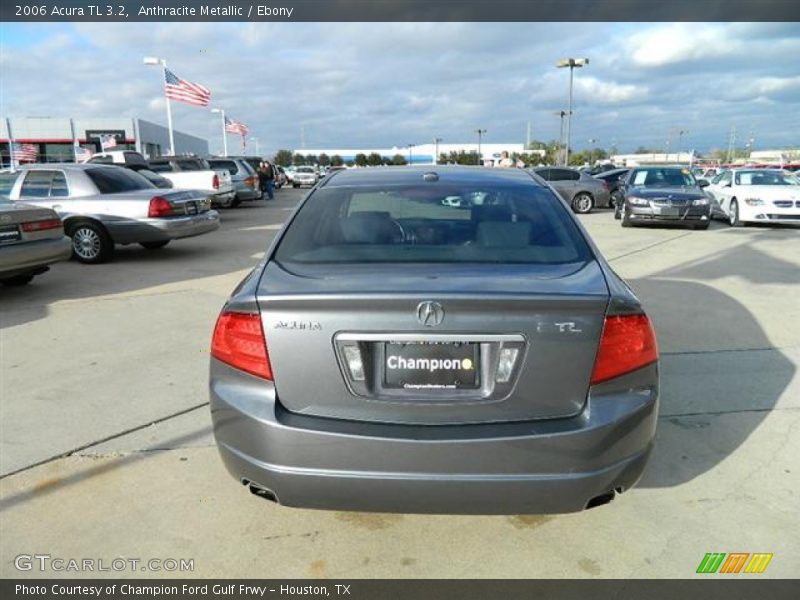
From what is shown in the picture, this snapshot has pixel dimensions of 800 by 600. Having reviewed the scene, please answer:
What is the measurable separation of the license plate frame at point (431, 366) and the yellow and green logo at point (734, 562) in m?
1.37

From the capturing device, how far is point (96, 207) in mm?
9844

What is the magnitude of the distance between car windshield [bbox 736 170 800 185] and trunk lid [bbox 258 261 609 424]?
54.0ft

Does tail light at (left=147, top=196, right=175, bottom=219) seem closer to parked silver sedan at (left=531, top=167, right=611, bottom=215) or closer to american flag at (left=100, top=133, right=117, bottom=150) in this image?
parked silver sedan at (left=531, top=167, right=611, bottom=215)

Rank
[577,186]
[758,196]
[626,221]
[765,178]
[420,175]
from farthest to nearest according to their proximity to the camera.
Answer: [577,186] → [765,178] → [626,221] → [758,196] → [420,175]

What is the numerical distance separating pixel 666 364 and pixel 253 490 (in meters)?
3.75

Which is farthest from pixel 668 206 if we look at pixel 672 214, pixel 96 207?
pixel 96 207

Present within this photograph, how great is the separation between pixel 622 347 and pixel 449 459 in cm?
80

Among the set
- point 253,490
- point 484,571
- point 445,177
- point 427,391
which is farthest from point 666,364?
point 253,490

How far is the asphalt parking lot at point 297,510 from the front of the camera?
267 cm

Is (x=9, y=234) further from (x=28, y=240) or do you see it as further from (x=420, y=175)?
(x=420, y=175)

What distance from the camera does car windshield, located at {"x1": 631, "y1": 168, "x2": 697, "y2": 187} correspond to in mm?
16058

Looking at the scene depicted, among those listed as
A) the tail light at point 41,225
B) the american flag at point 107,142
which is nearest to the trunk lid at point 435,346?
the tail light at point 41,225

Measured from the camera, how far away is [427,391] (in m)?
2.28

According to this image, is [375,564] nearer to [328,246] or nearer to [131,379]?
[328,246]
